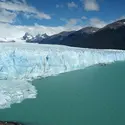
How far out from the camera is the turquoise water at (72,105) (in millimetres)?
9406

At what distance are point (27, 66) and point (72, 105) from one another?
7248mm

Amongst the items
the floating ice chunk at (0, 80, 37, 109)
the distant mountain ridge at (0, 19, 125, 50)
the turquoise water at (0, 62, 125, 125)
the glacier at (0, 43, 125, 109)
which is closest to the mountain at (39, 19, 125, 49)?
the distant mountain ridge at (0, 19, 125, 50)

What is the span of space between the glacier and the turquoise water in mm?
881

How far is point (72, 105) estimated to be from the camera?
37.1 feet

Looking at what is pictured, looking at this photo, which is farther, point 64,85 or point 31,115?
point 64,85

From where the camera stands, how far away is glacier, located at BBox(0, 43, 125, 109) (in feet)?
42.3

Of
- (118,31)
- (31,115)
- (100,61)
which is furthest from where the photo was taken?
(118,31)

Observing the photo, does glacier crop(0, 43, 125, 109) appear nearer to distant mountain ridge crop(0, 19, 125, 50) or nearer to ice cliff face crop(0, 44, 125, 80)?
ice cliff face crop(0, 44, 125, 80)

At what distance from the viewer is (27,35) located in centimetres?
12338

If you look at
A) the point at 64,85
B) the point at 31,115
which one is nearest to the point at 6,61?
the point at 64,85

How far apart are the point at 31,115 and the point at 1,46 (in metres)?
Result: 8.80

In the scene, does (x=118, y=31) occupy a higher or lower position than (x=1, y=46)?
higher

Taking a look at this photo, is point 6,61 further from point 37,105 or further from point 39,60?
point 37,105

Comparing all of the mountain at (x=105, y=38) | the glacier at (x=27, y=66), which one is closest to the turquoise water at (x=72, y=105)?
the glacier at (x=27, y=66)
